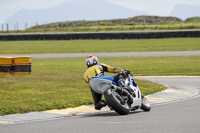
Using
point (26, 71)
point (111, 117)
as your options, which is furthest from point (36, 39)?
point (111, 117)

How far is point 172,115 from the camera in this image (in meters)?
10.3

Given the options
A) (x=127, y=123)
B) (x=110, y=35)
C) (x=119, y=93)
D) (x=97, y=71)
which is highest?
(x=97, y=71)

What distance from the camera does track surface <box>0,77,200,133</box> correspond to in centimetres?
855

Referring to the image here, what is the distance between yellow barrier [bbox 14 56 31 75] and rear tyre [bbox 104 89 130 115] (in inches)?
438

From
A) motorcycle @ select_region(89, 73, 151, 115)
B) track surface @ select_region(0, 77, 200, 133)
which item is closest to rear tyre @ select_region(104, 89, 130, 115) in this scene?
motorcycle @ select_region(89, 73, 151, 115)

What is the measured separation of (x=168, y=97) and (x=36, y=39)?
38925 mm

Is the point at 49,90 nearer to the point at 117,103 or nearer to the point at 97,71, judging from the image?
the point at 97,71

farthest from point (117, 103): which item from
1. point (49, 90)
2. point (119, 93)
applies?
point (49, 90)

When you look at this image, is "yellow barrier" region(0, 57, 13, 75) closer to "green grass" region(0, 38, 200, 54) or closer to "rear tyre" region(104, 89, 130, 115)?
"rear tyre" region(104, 89, 130, 115)

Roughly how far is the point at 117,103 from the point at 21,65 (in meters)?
11.4

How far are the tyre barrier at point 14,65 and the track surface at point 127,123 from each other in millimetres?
10379

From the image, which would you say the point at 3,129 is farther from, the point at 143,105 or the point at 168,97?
the point at 168,97

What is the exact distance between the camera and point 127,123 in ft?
30.5

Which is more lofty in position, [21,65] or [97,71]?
[97,71]
